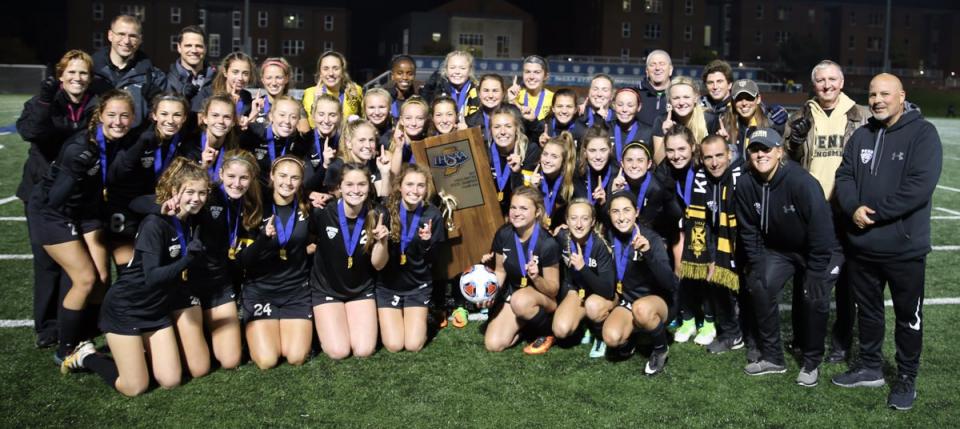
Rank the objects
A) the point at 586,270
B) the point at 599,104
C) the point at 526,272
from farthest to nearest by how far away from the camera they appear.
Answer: the point at 599,104, the point at 526,272, the point at 586,270

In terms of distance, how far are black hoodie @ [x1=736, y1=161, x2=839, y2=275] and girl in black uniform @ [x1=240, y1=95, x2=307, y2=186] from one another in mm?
3224

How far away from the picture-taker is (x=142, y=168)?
5070 mm

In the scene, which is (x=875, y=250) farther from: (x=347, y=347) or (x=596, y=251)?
(x=347, y=347)

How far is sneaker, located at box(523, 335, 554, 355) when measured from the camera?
5438 mm

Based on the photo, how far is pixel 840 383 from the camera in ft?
15.9

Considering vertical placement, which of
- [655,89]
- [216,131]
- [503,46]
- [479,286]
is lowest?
[479,286]

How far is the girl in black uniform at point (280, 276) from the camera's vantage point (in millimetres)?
5160

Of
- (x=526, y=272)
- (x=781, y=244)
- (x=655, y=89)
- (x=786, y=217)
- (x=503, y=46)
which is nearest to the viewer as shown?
(x=786, y=217)

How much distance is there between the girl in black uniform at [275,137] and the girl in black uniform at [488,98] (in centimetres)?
145

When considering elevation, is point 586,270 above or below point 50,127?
below

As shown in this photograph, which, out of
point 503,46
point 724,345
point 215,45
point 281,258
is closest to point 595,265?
point 724,345

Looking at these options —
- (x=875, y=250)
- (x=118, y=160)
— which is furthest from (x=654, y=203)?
→ (x=118, y=160)

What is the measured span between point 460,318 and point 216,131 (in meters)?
2.31

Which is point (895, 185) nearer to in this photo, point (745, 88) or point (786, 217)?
point (786, 217)
